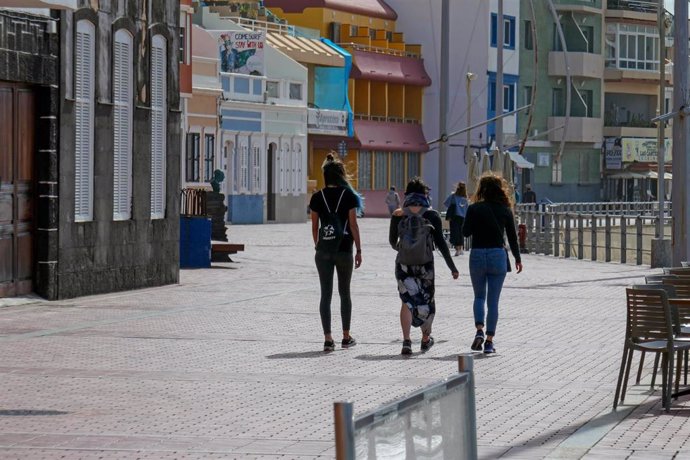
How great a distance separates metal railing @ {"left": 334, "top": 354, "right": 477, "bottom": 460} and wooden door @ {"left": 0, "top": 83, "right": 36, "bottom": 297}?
52.0 ft

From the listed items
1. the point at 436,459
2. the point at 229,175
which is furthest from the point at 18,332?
the point at 229,175

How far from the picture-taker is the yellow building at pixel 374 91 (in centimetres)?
7994

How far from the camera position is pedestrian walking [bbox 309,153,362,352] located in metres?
16.8

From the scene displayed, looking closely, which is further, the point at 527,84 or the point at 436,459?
the point at 527,84

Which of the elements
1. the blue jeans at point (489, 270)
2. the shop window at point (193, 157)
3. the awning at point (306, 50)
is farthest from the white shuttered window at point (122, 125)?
the awning at point (306, 50)

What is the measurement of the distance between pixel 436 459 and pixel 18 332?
12.8 metres

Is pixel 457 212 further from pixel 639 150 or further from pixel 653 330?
pixel 639 150

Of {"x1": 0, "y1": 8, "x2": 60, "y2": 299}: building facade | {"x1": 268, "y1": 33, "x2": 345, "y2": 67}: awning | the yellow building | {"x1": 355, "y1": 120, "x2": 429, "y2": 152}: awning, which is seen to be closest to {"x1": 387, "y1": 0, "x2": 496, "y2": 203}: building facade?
the yellow building

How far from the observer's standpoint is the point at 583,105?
94500 millimetres

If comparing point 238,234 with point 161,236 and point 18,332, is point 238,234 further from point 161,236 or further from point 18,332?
point 18,332

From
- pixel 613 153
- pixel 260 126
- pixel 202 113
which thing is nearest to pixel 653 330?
pixel 202 113

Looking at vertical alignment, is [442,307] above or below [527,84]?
below

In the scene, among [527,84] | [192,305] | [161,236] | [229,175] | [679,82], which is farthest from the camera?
[527,84]

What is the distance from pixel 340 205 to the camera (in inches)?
665
